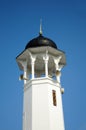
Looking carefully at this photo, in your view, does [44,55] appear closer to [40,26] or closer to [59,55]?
[59,55]

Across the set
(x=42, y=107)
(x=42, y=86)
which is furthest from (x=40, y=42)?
(x=42, y=107)

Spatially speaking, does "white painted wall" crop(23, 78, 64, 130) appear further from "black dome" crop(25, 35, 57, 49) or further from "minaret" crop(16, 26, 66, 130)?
"black dome" crop(25, 35, 57, 49)

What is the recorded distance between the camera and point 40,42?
984 inches

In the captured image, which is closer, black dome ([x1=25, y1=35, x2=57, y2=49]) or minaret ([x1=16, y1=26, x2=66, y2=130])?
minaret ([x1=16, y1=26, x2=66, y2=130])

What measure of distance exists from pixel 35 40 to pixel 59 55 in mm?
2695

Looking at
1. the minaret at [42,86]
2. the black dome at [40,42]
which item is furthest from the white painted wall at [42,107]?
the black dome at [40,42]

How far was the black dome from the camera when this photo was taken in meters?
24.9

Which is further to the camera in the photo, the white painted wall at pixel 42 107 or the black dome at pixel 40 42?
the black dome at pixel 40 42

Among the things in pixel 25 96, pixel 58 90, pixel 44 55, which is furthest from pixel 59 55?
pixel 25 96

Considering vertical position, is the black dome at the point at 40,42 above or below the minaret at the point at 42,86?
above

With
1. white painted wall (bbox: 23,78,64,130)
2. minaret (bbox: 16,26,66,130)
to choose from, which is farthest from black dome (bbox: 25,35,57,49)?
white painted wall (bbox: 23,78,64,130)

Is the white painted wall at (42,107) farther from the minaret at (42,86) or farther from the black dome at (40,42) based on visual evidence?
the black dome at (40,42)

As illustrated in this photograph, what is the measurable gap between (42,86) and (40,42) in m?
4.46

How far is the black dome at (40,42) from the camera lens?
81.6 feet
